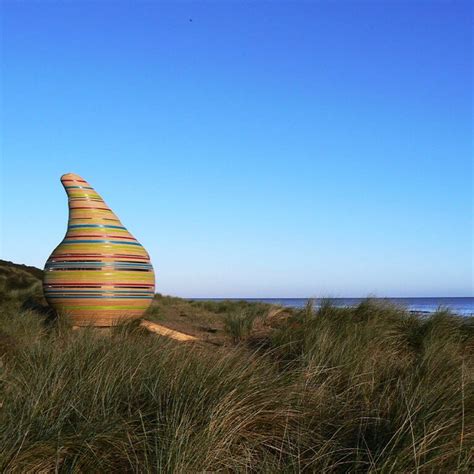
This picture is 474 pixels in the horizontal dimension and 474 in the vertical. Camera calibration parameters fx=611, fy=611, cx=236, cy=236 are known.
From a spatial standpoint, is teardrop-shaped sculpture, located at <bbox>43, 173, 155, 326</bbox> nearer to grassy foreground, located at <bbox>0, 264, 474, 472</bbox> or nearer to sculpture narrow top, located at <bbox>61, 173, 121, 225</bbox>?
sculpture narrow top, located at <bbox>61, 173, 121, 225</bbox>

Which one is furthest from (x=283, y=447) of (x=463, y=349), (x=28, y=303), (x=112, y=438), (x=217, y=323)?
(x=28, y=303)

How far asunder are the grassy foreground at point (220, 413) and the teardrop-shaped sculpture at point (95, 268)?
2855 millimetres

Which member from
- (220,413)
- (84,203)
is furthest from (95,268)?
(220,413)

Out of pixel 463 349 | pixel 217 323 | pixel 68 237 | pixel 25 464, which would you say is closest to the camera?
pixel 25 464

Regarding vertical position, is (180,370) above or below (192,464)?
above

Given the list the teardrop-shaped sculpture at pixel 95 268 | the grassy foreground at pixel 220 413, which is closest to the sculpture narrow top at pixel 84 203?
the teardrop-shaped sculpture at pixel 95 268

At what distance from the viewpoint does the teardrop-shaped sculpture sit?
8211 millimetres

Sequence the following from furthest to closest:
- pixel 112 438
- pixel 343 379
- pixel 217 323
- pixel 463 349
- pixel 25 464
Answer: pixel 217 323, pixel 463 349, pixel 343 379, pixel 112 438, pixel 25 464

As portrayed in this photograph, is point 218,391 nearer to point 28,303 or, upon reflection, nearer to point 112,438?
point 112,438

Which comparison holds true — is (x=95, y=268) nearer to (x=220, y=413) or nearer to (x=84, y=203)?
(x=84, y=203)

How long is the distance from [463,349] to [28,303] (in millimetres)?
7908

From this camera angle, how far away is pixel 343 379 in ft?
15.5

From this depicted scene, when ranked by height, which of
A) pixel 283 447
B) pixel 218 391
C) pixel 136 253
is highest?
pixel 136 253

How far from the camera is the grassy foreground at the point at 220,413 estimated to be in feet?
9.60
